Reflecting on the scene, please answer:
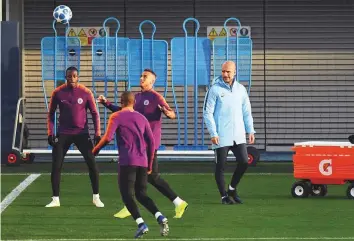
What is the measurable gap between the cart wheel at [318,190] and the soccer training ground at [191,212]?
100 mm

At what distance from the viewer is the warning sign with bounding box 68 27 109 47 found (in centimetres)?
2647

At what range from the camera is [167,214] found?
52.0 feet

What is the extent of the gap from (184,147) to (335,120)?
4.53 m

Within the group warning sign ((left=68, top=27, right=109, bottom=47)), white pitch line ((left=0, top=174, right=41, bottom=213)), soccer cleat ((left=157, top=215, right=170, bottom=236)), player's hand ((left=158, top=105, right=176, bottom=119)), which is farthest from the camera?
warning sign ((left=68, top=27, right=109, bottom=47))

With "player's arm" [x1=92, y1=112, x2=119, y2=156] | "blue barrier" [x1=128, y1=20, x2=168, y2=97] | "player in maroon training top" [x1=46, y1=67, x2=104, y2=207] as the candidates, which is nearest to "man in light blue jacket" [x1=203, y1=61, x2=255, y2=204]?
"player in maroon training top" [x1=46, y1=67, x2=104, y2=207]

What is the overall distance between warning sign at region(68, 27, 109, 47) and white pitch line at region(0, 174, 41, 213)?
530 cm

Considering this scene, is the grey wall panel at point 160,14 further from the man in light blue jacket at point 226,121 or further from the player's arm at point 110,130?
the player's arm at point 110,130

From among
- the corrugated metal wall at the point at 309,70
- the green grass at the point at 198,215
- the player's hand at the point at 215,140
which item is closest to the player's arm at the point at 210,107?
the player's hand at the point at 215,140

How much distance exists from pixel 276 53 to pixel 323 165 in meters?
9.36

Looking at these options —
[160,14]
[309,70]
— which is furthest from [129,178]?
[309,70]

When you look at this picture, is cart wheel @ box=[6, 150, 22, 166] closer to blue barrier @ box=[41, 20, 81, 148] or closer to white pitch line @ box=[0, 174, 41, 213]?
blue barrier @ box=[41, 20, 81, 148]

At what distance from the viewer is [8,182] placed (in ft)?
66.9

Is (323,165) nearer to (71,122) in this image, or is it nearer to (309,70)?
(71,122)

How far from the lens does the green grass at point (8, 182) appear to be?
744 inches
